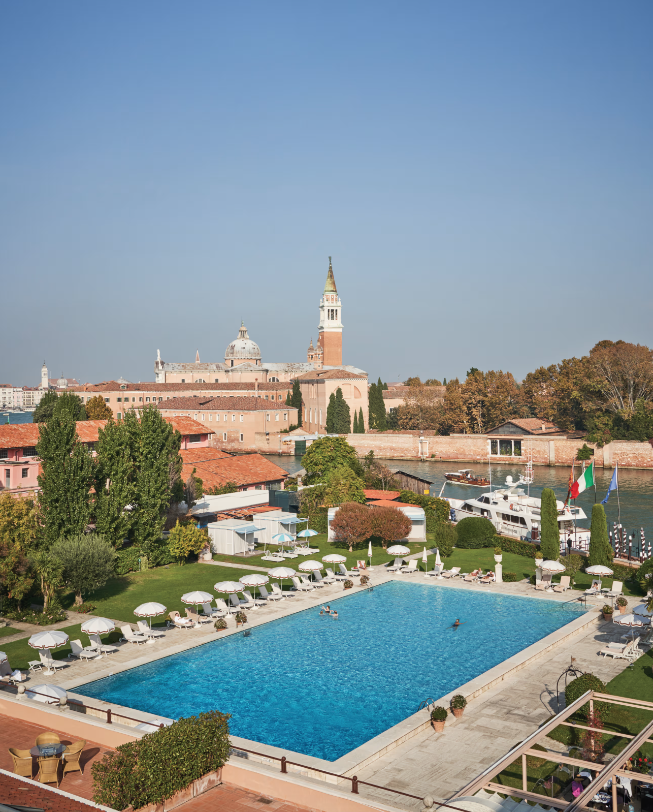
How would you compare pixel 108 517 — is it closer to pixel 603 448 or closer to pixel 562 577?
pixel 562 577

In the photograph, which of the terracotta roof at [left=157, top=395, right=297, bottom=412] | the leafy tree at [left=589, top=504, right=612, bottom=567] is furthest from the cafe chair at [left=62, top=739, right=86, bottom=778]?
the terracotta roof at [left=157, top=395, right=297, bottom=412]

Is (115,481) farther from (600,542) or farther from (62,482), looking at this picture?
(600,542)

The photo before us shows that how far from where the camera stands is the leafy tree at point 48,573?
70.5ft

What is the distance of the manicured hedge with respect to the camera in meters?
9.62

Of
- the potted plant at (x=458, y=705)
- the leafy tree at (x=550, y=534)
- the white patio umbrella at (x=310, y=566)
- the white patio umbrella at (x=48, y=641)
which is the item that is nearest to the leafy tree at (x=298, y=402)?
the leafy tree at (x=550, y=534)

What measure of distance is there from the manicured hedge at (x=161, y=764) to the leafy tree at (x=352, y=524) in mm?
18985

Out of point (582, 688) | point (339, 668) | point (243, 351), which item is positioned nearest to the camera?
point (582, 688)

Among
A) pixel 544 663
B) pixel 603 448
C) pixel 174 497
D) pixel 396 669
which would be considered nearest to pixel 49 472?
pixel 174 497

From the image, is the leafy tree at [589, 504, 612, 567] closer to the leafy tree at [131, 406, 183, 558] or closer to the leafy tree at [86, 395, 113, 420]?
the leafy tree at [131, 406, 183, 558]

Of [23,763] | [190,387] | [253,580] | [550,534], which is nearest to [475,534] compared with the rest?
[550,534]

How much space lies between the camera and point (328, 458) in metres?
43.6

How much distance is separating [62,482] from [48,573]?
13.4 feet

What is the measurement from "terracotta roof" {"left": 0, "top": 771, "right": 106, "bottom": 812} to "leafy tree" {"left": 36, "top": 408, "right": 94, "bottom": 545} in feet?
50.5

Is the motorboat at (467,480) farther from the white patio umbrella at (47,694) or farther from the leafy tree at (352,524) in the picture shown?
the white patio umbrella at (47,694)
